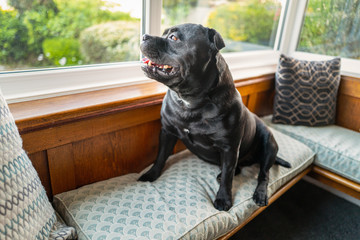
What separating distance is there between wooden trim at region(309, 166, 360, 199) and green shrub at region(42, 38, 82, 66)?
5.63ft

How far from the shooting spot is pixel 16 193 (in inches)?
27.3

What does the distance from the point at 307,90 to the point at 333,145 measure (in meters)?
0.45

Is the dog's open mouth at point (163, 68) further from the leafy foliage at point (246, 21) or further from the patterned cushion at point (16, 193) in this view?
the leafy foliage at point (246, 21)

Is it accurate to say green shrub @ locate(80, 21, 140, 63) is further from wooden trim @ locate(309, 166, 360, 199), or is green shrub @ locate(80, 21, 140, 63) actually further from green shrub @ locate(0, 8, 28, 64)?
wooden trim @ locate(309, 166, 360, 199)

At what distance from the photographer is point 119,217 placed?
97cm

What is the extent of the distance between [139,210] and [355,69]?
6.82 ft

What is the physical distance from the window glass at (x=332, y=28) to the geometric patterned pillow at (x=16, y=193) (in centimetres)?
243

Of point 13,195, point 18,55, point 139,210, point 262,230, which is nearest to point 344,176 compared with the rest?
point 262,230

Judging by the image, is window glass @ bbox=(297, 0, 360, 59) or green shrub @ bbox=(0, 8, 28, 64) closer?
green shrub @ bbox=(0, 8, 28, 64)

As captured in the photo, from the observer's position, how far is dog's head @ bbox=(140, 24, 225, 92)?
0.93 m

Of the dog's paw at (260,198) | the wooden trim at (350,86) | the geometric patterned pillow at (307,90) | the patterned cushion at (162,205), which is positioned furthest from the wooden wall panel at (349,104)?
the dog's paw at (260,198)

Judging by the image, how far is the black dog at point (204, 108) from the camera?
3.07 feet

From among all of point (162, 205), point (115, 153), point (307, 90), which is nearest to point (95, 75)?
point (115, 153)

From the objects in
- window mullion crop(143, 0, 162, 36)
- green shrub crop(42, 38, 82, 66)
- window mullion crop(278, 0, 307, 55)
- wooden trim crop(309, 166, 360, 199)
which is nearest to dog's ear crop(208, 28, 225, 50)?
window mullion crop(143, 0, 162, 36)
